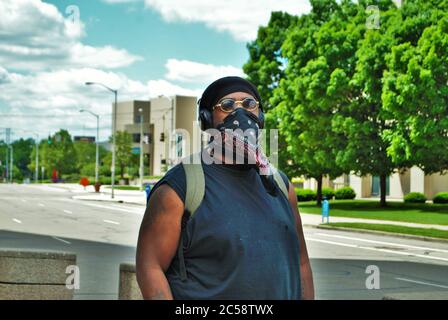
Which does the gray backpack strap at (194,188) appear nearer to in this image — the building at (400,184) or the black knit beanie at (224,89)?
the black knit beanie at (224,89)

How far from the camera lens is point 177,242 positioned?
102 inches

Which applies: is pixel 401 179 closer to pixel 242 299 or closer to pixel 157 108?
pixel 242 299

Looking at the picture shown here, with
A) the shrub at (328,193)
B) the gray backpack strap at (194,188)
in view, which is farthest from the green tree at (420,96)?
the gray backpack strap at (194,188)

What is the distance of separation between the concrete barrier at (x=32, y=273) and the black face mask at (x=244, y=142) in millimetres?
4910

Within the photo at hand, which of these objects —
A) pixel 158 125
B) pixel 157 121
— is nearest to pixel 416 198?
pixel 158 125

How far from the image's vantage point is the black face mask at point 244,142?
2.64m

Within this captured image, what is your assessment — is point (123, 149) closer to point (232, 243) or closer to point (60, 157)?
point (60, 157)

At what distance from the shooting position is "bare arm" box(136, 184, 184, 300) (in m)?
2.58

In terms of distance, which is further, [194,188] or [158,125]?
[158,125]

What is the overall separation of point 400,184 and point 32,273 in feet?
185

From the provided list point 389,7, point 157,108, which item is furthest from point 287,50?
point 157,108

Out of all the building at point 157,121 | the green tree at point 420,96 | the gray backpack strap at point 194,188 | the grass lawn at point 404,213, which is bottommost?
the grass lawn at point 404,213

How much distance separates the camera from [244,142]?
264 cm
